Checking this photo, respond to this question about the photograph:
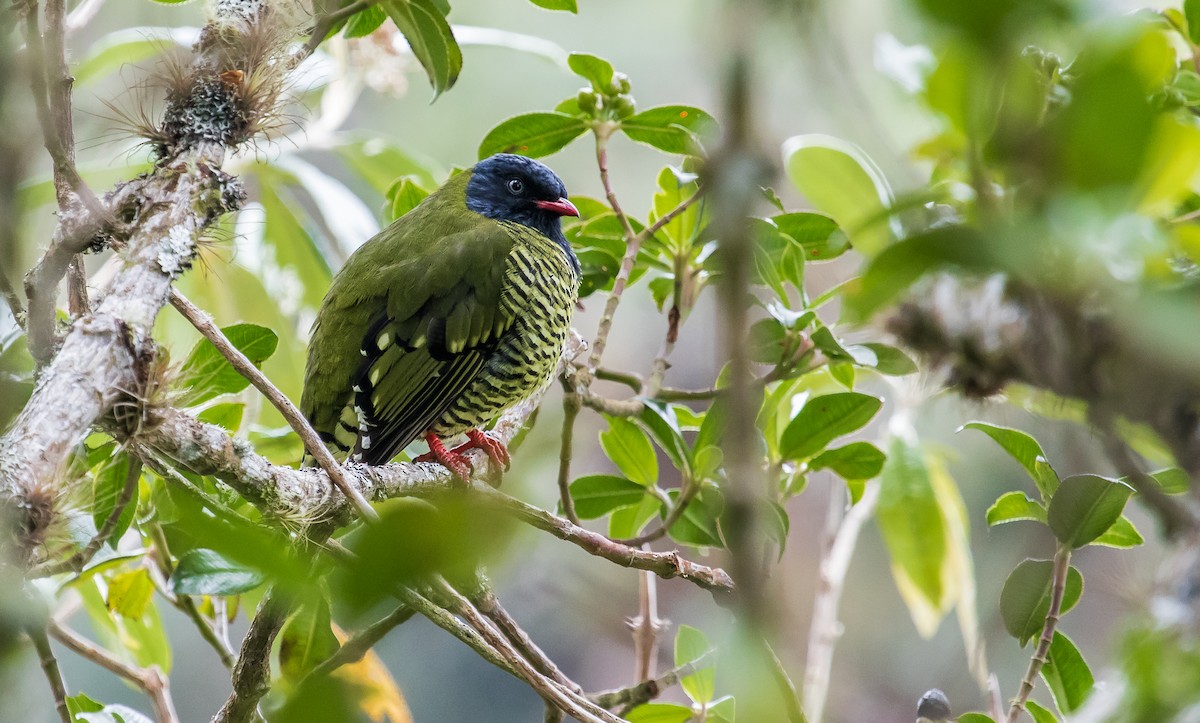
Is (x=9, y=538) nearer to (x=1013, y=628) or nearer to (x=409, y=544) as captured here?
(x=409, y=544)

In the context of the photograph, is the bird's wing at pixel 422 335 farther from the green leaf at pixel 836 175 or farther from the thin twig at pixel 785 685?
the thin twig at pixel 785 685

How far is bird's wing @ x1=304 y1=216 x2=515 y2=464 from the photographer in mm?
2559

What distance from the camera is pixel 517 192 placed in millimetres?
3258

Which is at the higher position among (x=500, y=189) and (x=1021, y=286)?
(x=500, y=189)

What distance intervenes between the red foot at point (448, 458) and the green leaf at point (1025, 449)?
1109 millimetres

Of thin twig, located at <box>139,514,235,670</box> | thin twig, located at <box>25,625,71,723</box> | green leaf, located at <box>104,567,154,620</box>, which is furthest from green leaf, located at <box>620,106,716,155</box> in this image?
thin twig, located at <box>25,625,71,723</box>

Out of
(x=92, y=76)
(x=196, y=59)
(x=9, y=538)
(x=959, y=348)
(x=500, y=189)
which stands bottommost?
(x=9, y=538)

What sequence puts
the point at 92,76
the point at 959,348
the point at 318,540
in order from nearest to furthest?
the point at 959,348
the point at 318,540
the point at 92,76

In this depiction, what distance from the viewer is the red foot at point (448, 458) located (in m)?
2.36

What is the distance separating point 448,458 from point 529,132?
2.76 ft

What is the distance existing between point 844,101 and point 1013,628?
137cm

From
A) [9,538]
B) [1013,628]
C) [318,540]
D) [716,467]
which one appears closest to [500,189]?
[716,467]

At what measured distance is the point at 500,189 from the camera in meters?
3.26

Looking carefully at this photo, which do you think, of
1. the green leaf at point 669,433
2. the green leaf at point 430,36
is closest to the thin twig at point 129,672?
the green leaf at point 669,433
